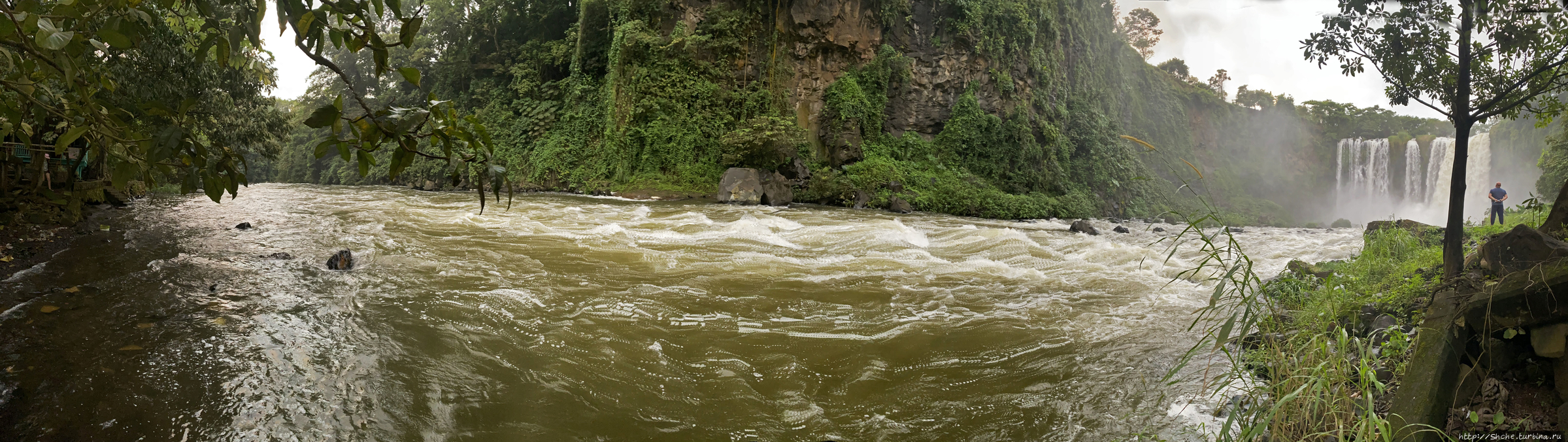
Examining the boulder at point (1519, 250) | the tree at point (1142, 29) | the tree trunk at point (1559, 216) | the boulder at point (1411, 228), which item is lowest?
the boulder at point (1411, 228)

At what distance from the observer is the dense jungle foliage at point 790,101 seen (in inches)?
789

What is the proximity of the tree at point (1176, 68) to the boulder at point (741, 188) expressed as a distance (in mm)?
35166

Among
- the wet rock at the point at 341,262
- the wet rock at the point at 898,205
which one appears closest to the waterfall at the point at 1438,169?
the wet rock at the point at 898,205

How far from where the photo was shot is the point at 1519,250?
136 inches

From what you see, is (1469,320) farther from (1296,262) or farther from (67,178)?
(67,178)

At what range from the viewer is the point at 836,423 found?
3049 millimetres

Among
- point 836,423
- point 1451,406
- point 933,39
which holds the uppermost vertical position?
point 933,39

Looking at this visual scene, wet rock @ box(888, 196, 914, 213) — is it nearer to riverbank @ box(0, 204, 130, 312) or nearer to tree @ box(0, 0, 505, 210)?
riverbank @ box(0, 204, 130, 312)

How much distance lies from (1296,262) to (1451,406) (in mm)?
4419

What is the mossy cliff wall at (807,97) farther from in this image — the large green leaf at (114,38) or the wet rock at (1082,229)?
the large green leaf at (114,38)

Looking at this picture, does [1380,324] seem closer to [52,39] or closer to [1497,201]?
[52,39]

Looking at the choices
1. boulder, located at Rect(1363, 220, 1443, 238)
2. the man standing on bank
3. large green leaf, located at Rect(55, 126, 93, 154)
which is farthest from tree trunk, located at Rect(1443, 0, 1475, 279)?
the man standing on bank

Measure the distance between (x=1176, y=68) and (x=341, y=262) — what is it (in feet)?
153

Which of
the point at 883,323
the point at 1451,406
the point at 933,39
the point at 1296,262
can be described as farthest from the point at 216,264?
the point at 933,39
